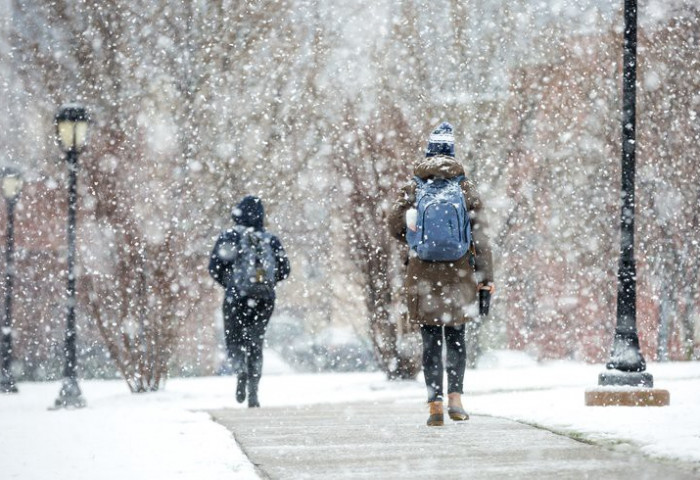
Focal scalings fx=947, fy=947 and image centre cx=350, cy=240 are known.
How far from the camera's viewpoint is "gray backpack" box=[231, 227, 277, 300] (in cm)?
874

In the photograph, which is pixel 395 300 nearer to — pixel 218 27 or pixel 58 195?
pixel 58 195

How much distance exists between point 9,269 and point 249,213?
30.7 ft

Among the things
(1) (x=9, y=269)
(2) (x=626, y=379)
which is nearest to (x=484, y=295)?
(2) (x=626, y=379)

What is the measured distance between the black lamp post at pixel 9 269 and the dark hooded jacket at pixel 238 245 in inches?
344

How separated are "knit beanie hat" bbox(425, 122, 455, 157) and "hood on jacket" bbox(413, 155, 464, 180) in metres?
0.12

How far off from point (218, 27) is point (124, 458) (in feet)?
48.0

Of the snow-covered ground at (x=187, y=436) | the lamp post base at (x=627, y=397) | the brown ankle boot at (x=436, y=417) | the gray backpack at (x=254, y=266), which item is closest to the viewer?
the snow-covered ground at (x=187, y=436)

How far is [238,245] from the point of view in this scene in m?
8.90

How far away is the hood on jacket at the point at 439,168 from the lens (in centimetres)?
588

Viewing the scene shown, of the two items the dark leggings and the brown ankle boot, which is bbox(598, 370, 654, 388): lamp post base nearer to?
the dark leggings

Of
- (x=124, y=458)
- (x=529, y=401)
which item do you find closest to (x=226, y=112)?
(x=529, y=401)

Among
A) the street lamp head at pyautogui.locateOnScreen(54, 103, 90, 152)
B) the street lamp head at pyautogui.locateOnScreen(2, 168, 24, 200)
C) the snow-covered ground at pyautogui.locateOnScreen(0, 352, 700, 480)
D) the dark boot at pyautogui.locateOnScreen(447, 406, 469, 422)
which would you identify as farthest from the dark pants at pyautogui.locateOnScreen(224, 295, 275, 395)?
the street lamp head at pyautogui.locateOnScreen(2, 168, 24, 200)

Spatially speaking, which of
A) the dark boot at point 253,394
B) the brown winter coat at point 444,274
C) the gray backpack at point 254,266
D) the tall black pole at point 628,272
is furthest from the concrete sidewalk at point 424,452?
the dark boot at point 253,394

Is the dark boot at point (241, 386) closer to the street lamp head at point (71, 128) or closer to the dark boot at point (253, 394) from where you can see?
the dark boot at point (253, 394)
